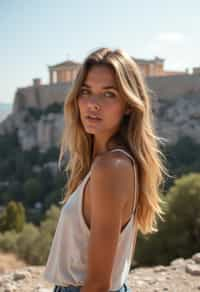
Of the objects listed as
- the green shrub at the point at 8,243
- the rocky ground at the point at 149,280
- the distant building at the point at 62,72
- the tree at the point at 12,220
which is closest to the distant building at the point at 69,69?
the distant building at the point at 62,72

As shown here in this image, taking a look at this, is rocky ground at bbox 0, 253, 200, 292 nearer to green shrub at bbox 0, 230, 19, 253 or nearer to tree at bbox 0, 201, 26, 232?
green shrub at bbox 0, 230, 19, 253

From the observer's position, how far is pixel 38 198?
848 inches

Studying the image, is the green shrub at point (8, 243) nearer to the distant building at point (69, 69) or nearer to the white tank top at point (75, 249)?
the white tank top at point (75, 249)

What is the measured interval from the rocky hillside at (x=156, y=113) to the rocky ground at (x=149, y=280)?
63.7 ft

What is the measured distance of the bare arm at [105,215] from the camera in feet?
2.89

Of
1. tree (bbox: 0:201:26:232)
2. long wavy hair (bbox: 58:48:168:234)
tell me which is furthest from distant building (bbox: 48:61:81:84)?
long wavy hair (bbox: 58:48:168:234)

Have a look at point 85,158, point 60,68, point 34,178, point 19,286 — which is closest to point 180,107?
point 34,178

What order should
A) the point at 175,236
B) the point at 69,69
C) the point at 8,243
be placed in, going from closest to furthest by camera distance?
the point at 175,236 → the point at 8,243 → the point at 69,69

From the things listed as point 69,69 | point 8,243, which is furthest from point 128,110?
point 69,69

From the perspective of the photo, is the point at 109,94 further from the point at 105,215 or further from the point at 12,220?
the point at 12,220

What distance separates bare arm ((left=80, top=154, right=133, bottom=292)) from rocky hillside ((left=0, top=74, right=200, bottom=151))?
21.9 m

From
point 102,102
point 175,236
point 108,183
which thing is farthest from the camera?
point 175,236

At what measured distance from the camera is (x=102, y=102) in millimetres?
1000

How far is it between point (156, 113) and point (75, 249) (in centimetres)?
2228
